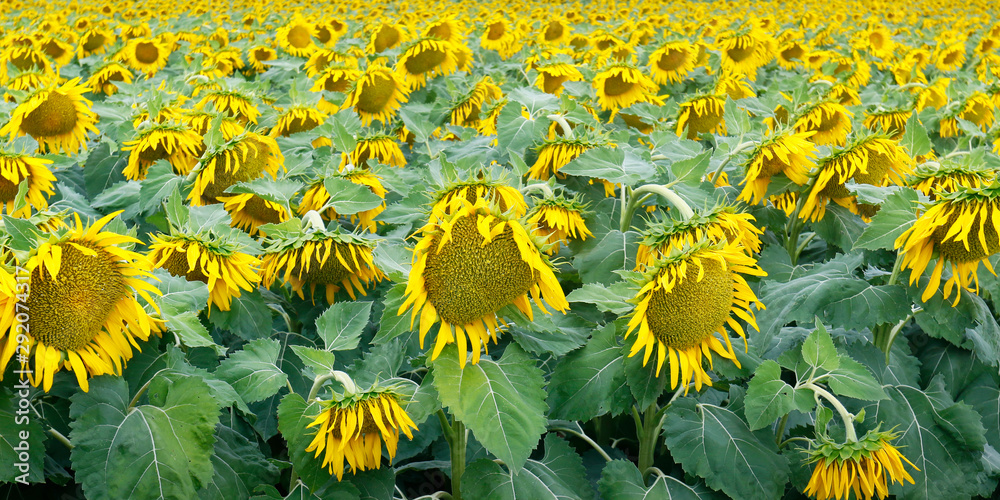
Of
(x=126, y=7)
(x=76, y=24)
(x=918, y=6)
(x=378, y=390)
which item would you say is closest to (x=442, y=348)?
(x=378, y=390)

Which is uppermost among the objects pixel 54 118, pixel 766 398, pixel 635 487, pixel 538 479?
pixel 54 118

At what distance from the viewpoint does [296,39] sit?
5852 mm

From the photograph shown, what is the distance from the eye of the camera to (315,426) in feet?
5.19

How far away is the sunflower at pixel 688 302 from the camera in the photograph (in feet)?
5.14

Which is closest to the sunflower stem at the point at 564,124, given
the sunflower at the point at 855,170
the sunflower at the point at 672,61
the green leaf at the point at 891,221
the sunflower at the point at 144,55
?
the sunflower at the point at 855,170

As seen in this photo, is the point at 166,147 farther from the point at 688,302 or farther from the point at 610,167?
the point at 688,302

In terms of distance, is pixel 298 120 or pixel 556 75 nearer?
pixel 298 120

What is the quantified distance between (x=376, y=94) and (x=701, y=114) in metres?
1.63

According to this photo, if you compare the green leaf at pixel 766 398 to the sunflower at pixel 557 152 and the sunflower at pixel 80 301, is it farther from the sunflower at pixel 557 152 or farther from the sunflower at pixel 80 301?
the sunflower at pixel 80 301

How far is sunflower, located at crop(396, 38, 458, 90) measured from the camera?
13.4 feet

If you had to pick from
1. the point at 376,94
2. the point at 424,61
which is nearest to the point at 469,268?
the point at 376,94

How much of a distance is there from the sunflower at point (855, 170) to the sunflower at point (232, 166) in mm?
1816

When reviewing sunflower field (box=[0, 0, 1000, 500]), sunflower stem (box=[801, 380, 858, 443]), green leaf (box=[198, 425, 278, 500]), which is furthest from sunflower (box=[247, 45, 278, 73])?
sunflower stem (box=[801, 380, 858, 443])

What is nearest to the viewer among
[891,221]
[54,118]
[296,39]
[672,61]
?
[891,221]
